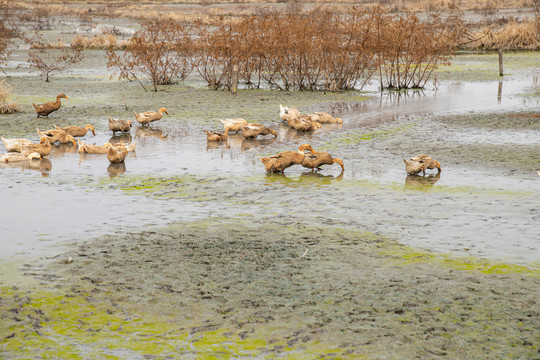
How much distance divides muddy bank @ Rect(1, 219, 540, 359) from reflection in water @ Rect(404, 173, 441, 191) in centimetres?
288

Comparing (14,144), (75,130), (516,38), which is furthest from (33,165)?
(516,38)

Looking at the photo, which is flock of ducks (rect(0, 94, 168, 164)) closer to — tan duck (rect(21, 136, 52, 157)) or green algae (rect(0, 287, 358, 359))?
tan duck (rect(21, 136, 52, 157))

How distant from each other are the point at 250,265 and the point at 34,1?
92.8 meters

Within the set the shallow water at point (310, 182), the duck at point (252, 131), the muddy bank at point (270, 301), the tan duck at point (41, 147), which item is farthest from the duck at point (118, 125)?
the muddy bank at point (270, 301)

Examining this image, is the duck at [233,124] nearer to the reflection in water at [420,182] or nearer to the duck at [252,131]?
the duck at [252,131]

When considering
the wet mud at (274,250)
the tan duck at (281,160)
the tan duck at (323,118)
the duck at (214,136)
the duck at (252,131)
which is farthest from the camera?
the tan duck at (323,118)

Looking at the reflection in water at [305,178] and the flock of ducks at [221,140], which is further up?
the flock of ducks at [221,140]

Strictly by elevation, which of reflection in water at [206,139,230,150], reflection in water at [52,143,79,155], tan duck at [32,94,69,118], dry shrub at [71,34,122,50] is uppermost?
dry shrub at [71,34,122,50]

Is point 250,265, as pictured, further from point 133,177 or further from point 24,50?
point 24,50

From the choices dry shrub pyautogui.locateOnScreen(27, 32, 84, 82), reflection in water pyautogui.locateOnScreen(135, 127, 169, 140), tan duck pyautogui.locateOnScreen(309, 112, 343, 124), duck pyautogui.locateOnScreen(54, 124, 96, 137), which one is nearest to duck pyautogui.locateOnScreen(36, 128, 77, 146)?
duck pyautogui.locateOnScreen(54, 124, 96, 137)

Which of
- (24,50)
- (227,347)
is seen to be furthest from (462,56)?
(227,347)

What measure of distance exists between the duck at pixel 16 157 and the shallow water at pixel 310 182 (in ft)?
0.96

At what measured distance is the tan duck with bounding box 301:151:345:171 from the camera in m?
12.0

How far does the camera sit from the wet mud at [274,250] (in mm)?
5766
